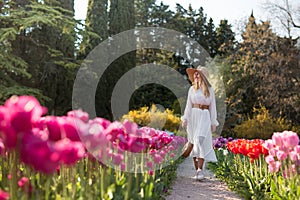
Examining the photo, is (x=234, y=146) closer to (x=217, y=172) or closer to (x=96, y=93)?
(x=217, y=172)

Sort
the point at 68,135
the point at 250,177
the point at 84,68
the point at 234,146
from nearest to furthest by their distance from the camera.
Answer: the point at 68,135 → the point at 250,177 → the point at 234,146 → the point at 84,68

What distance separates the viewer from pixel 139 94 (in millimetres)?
24422

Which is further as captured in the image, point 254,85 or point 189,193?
point 254,85

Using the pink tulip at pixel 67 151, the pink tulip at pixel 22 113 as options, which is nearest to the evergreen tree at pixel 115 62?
the pink tulip at pixel 22 113

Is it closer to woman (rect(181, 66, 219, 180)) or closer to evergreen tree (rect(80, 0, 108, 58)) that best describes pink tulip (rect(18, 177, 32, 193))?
woman (rect(181, 66, 219, 180))

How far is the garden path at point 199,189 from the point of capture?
4.79 metres

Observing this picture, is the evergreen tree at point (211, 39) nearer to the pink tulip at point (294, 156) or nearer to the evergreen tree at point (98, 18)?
the evergreen tree at point (98, 18)

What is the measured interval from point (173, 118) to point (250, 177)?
35.6 ft

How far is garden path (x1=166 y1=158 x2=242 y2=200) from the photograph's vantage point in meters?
4.79

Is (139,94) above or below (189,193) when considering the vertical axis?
above

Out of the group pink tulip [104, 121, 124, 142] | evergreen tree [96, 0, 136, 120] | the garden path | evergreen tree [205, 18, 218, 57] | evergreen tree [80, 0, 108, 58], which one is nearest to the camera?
pink tulip [104, 121, 124, 142]

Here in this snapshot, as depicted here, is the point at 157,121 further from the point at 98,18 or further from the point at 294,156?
the point at 294,156

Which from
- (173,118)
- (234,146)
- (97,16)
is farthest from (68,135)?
(97,16)

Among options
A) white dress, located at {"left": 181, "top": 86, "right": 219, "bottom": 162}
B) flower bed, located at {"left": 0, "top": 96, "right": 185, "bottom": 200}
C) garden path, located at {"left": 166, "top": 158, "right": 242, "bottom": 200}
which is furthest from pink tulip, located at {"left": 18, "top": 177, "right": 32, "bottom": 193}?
white dress, located at {"left": 181, "top": 86, "right": 219, "bottom": 162}
